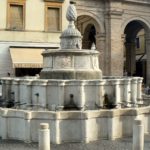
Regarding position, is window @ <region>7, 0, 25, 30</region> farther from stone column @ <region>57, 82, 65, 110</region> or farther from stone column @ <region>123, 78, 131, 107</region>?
stone column @ <region>57, 82, 65, 110</region>

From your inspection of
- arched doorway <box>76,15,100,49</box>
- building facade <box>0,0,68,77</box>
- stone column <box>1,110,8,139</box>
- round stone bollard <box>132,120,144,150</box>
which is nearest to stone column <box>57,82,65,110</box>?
stone column <box>1,110,8,139</box>

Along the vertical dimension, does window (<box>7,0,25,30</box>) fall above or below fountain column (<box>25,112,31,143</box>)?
above

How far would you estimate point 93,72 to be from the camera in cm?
1284

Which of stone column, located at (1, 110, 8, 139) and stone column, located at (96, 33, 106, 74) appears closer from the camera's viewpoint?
stone column, located at (1, 110, 8, 139)

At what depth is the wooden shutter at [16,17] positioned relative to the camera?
25594mm

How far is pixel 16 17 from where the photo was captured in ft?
84.3

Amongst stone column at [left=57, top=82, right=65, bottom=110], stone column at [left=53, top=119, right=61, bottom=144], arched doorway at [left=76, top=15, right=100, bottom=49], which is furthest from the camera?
arched doorway at [left=76, top=15, right=100, bottom=49]

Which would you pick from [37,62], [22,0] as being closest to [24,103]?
[37,62]

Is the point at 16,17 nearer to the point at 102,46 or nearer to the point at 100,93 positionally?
the point at 102,46

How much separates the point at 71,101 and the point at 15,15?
1511 cm

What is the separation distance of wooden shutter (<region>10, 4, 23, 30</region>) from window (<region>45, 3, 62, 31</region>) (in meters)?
1.77

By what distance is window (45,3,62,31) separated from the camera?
26.8m

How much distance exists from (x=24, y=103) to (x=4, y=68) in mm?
13628

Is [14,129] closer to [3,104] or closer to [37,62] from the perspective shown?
[3,104]
